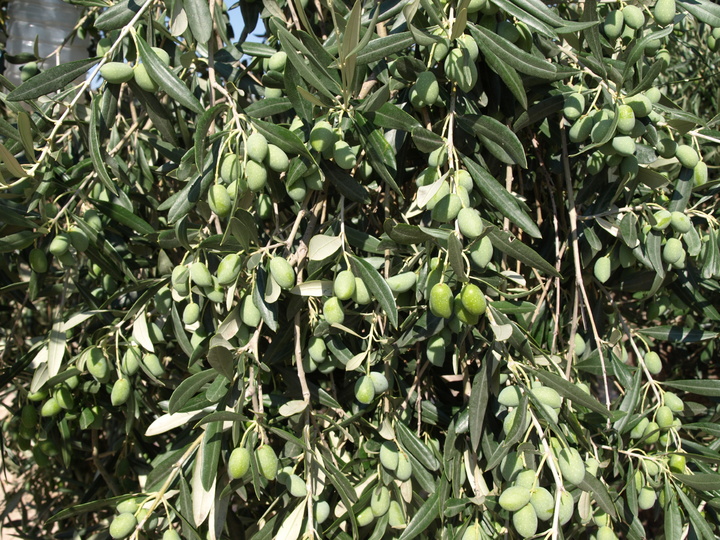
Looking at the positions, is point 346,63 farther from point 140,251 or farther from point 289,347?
point 140,251

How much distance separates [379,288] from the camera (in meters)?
0.82

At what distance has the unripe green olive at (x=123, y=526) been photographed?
2.83 ft

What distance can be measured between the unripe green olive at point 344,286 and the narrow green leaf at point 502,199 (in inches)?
9.2

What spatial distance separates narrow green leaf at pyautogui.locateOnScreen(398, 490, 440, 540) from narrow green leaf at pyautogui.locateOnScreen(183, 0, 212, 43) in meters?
0.76

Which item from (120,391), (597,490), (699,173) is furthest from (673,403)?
(120,391)

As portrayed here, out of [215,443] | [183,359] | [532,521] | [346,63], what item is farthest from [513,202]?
[183,359]

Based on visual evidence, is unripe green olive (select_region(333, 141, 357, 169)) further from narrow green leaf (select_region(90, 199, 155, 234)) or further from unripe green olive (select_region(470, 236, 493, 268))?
narrow green leaf (select_region(90, 199, 155, 234))

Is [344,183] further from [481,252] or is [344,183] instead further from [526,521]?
[526,521]

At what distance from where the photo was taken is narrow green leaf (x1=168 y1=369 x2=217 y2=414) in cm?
87

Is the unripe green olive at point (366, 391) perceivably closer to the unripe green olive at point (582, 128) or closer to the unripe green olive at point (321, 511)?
the unripe green olive at point (321, 511)

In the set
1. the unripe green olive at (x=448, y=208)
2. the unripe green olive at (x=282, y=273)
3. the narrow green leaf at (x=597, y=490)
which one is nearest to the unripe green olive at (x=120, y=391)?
the unripe green olive at (x=282, y=273)

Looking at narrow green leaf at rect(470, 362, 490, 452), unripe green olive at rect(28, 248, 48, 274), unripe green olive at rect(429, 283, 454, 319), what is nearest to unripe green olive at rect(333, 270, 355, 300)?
unripe green olive at rect(429, 283, 454, 319)

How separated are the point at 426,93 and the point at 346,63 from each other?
0.12 metres

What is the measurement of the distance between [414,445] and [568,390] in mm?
247
